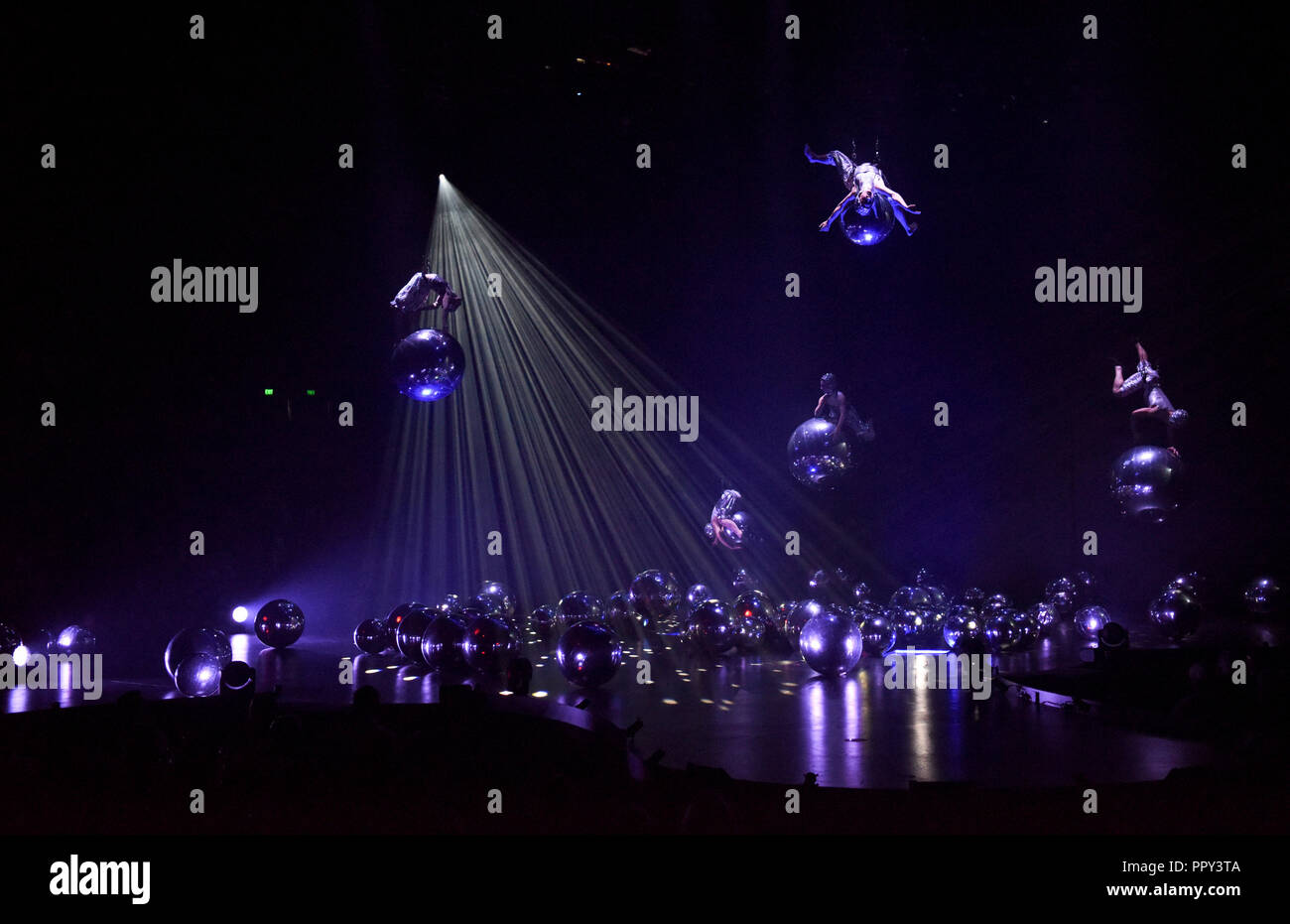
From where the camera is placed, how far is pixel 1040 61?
32.7 ft

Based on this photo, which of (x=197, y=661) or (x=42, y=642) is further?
(x=42, y=642)

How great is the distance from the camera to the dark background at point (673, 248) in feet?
30.2

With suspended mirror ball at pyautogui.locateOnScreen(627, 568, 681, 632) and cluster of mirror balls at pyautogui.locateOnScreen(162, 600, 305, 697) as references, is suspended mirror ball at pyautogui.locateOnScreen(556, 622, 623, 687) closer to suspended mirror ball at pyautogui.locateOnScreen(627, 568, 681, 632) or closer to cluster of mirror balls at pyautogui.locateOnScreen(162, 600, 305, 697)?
cluster of mirror balls at pyautogui.locateOnScreen(162, 600, 305, 697)

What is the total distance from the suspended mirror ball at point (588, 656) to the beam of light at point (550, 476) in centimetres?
652

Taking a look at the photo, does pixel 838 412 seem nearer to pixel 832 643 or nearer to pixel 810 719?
pixel 832 643

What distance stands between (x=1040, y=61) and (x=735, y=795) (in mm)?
8694

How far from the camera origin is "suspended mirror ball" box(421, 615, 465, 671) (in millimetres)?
8406

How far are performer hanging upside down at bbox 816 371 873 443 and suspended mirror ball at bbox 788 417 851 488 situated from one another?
1.76 ft

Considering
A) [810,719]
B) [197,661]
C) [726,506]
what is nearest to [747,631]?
[726,506]

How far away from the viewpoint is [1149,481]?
10695 millimetres

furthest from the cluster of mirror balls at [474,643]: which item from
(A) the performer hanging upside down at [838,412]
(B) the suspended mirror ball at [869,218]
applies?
(A) the performer hanging upside down at [838,412]
